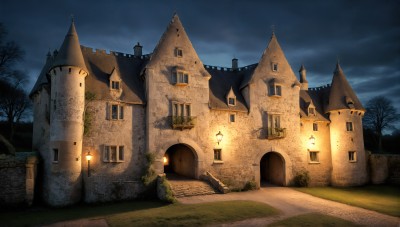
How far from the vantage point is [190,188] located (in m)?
26.2

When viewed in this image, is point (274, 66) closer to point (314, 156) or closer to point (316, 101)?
point (316, 101)

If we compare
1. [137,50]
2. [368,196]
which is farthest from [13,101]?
[368,196]

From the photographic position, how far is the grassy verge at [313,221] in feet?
58.4

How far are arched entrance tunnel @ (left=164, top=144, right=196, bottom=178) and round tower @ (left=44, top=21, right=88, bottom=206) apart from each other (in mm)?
11048

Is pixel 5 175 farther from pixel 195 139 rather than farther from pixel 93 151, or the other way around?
pixel 195 139

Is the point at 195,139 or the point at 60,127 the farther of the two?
the point at 195,139

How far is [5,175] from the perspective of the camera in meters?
23.5

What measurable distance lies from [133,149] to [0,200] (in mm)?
10734

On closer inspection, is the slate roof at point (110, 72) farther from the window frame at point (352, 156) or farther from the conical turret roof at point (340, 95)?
the window frame at point (352, 156)

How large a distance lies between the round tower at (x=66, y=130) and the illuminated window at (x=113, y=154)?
Answer: 7.55 ft

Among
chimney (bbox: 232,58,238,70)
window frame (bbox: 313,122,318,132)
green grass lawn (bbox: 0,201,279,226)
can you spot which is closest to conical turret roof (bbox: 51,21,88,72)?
green grass lawn (bbox: 0,201,279,226)

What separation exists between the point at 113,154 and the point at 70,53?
9342 mm

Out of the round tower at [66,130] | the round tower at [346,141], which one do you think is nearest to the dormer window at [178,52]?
the round tower at [66,130]

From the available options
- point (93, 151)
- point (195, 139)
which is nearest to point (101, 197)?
point (93, 151)
